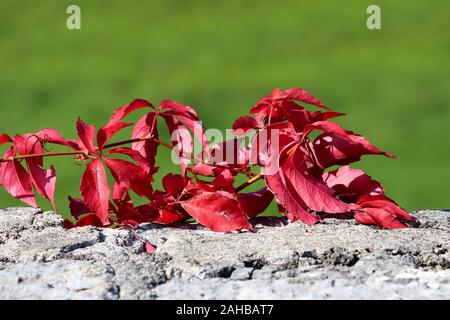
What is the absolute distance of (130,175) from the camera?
1437mm

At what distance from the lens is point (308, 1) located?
5.27 metres

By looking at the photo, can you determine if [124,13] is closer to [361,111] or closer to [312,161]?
[361,111]

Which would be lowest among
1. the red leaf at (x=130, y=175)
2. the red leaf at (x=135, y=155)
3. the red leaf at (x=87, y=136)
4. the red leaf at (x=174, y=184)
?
the red leaf at (x=174, y=184)

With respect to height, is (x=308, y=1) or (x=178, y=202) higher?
(x=308, y=1)

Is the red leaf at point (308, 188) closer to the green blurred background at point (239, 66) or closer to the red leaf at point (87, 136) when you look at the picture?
the red leaf at point (87, 136)

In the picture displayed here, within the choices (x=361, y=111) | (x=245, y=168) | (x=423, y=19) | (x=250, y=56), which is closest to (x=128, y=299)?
(x=245, y=168)

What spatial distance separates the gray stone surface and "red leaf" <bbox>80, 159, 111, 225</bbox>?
3cm

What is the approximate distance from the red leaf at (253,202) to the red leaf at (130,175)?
21 cm

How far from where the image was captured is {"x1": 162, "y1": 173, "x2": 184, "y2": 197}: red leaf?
5.10 ft

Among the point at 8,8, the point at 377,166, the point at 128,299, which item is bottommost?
the point at 377,166

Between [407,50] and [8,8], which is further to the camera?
[8,8]

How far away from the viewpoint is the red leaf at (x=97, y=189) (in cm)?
143

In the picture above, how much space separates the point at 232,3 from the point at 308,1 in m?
0.43

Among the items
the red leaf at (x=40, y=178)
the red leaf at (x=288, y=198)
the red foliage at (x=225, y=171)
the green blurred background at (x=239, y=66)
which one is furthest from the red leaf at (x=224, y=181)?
the green blurred background at (x=239, y=66)
